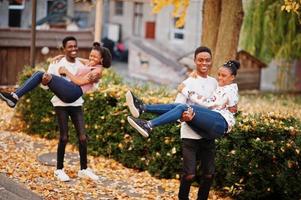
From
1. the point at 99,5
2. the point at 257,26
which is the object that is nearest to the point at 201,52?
the point at 99,5

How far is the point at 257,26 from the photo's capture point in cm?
1780

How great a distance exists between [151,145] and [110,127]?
3.15 feet

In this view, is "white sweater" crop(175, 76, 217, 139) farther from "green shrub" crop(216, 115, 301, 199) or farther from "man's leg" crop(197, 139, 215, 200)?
"green shrub" crop(216, 115, 301, 199)

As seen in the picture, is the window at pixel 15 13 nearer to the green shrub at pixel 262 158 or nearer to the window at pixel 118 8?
the window at pixel 118 8

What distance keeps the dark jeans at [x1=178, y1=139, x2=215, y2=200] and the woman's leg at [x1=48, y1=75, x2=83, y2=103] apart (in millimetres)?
1508

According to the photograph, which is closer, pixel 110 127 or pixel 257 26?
pixel 110 127

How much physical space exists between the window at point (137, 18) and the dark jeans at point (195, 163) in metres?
23.3

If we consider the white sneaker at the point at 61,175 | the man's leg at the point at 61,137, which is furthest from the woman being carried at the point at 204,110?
the white sneaker at the point at 61,175

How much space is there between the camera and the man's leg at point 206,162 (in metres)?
6.04

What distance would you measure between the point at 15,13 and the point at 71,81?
18.3 metres

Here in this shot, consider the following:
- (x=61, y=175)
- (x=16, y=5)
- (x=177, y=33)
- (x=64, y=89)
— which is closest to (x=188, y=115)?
(x=64, y=89)

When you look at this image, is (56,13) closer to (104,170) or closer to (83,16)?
(83,16)

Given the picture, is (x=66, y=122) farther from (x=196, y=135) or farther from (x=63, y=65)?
(x=196, y=135)

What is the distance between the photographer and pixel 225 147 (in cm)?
721
